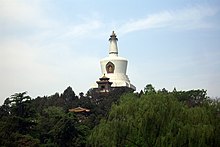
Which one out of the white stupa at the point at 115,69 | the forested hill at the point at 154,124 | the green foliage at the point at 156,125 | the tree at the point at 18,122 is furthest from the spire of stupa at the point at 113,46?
the green foliage at the point at 156,125

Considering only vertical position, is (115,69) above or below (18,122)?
above

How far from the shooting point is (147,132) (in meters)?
15.8

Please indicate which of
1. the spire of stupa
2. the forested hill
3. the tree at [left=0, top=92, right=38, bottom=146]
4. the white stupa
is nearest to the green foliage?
the forested hill

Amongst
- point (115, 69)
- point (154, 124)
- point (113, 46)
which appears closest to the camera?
point (154, 124)

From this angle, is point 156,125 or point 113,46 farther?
point 113,46

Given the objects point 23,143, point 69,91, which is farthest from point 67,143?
point 69,91

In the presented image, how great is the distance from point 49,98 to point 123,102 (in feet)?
92.3

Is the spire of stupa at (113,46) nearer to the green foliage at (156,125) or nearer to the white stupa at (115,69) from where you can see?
the white stupa at (115,69)

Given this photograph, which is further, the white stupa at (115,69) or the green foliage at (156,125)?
the white stupa at (115,69)

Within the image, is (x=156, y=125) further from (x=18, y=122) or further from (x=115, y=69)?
(x=115, y=69)

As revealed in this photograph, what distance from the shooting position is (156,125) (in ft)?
52.2

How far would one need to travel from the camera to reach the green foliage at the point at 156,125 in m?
15.1

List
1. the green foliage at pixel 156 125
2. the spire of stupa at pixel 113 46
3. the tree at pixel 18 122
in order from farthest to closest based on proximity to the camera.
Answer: the spire of stupa at pixel 113 46 → the tree at pixel 18 122 → the green foliage at pixel 156 125

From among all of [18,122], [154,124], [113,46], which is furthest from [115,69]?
[154,124]
